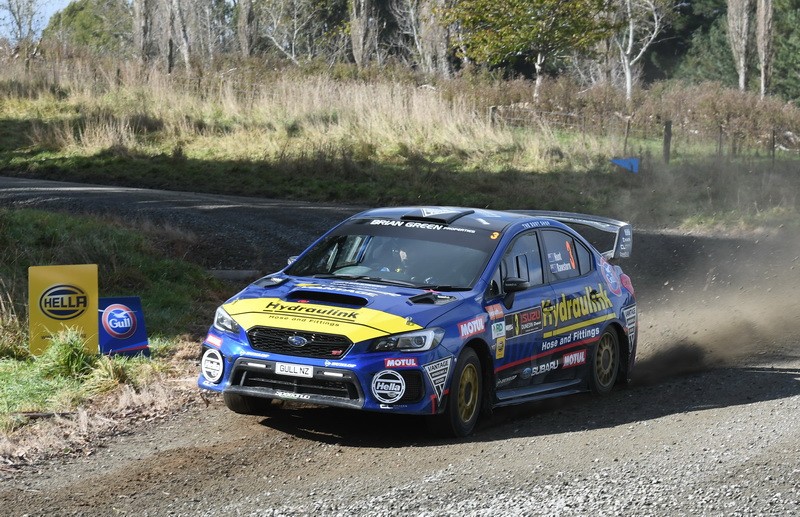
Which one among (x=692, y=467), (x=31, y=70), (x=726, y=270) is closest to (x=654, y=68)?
(x=31, y=70)

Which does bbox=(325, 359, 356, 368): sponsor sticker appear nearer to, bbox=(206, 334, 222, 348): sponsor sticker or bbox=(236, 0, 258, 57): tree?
bbox=(206, 334, 222, 348): sponsor sticker

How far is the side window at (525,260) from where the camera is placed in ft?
27.9

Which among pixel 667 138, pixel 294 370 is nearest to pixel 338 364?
pixel 294 370

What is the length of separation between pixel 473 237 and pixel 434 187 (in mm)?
14467

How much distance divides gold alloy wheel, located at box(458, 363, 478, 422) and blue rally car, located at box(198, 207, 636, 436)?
0.5 inches

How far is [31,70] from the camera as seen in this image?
30.1 m

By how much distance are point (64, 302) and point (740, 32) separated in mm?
54379

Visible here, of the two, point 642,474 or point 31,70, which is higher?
point 31,70

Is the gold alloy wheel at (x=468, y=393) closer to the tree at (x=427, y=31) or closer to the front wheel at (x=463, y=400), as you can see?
the front wheel at (x=463, y=400)

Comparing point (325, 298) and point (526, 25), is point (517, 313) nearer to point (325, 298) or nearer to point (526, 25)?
point (325, 298)

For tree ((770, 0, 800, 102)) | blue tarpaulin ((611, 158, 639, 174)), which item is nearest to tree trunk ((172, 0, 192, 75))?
blue tarpaulin ((611, 158, 639, 174))

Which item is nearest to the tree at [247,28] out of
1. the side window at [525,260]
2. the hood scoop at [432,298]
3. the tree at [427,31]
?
the tree at [427,31]

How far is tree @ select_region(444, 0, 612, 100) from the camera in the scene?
32.9 metres

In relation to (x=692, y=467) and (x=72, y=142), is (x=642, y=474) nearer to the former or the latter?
(x=692, y=467)
